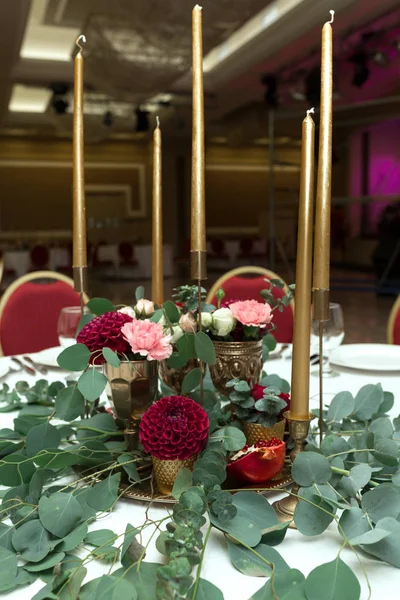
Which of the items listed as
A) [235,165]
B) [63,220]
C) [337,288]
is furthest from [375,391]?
[337,288]

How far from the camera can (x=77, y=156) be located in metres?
0.78

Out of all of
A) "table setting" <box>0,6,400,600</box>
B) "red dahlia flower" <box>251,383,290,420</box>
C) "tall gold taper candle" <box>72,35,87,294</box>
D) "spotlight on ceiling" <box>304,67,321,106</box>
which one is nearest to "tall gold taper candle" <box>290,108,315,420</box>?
"table setting" <box>0,6,400,600</box>

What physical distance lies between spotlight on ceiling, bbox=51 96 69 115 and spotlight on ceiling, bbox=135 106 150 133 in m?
0.65

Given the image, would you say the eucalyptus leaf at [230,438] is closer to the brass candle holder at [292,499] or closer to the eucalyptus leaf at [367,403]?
the brass candle holder at [292,499]

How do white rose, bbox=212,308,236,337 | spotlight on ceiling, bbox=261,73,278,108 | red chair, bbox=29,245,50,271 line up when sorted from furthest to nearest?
spotlight on ceiling, bbox=261,73,278,108 < red chair, bbox=29,245,50,271 < white rose, bbox=212,308,236,337

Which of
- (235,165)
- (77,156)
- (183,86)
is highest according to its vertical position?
(183,86)

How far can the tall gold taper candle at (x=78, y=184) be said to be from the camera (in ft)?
2.57

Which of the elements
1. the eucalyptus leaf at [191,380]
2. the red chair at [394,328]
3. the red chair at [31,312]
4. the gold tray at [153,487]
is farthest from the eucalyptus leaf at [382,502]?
the red chair at [31,312]

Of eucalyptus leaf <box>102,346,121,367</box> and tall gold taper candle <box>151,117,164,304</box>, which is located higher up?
tall gold taper candle <box>151,117,164,304</box>

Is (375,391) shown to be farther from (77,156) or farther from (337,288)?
(337,288)

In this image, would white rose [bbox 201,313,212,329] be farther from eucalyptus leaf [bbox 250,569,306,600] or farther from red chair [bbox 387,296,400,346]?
red chair [bbox 387,296,400,346]

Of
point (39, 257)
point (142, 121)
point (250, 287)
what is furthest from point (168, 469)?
point (142, 121)

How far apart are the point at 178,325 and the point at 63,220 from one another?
16.8 ft

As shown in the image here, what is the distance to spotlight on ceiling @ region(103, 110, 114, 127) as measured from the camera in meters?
5.67
